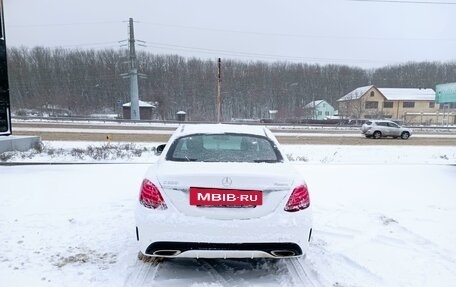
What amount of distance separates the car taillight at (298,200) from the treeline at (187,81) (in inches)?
2818

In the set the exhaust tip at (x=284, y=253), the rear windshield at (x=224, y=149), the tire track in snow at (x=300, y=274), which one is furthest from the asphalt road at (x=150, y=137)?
the exhaust tip at (x=284, y=253)

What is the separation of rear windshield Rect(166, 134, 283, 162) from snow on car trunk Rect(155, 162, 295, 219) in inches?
21.7

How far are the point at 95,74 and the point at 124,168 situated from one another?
3417 inches

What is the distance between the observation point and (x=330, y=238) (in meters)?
5.00

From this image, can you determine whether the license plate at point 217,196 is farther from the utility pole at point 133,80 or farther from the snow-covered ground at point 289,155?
the utility pole at point 133,80

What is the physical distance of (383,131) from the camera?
31.9m

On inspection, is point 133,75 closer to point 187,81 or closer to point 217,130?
point 217,130

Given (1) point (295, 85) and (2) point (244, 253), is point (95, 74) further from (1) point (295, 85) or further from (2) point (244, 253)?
(2) point (244, 253)

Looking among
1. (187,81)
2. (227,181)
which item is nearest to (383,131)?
(227,181)

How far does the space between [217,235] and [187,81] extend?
89103 millimetres

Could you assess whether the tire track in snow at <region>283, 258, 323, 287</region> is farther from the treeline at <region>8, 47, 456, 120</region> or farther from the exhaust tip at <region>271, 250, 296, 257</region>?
the treeline at <region>8, 47, 456, 120</region>

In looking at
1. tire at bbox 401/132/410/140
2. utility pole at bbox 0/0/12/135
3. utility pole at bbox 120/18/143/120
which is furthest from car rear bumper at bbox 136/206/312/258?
utility pole at bbox 120/18/143/120

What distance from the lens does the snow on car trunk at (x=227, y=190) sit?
3.30 meters

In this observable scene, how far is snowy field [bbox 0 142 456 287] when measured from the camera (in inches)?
147
